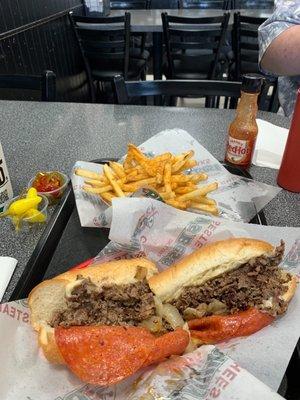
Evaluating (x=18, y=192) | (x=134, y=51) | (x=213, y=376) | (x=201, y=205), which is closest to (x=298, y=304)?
(x=213, y=376)

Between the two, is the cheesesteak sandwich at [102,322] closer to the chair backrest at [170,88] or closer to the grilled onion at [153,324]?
the grilled onion at [153,324]

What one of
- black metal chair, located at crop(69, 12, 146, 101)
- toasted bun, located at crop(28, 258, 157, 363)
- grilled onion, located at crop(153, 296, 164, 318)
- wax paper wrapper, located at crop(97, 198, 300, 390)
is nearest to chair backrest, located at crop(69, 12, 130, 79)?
black metal chair, located at crop(69, 12, 146, 101)

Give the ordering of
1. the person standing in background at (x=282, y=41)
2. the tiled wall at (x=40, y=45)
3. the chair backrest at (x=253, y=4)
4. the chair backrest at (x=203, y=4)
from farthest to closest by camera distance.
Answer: the chair backrest at (x=203, y=4) < the chair backrest at (x=253, y=4) < the tiled wall at (x=40, y=45) < the person standing in background at (x=282, y=41)

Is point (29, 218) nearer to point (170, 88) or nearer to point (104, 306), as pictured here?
point (104, 306)

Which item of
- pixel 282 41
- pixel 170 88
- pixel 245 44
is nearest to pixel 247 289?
pixel 282 41

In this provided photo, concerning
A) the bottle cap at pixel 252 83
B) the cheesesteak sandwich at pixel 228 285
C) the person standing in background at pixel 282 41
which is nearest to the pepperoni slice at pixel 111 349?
the cheesesteak sandwich at pixel 228 285
